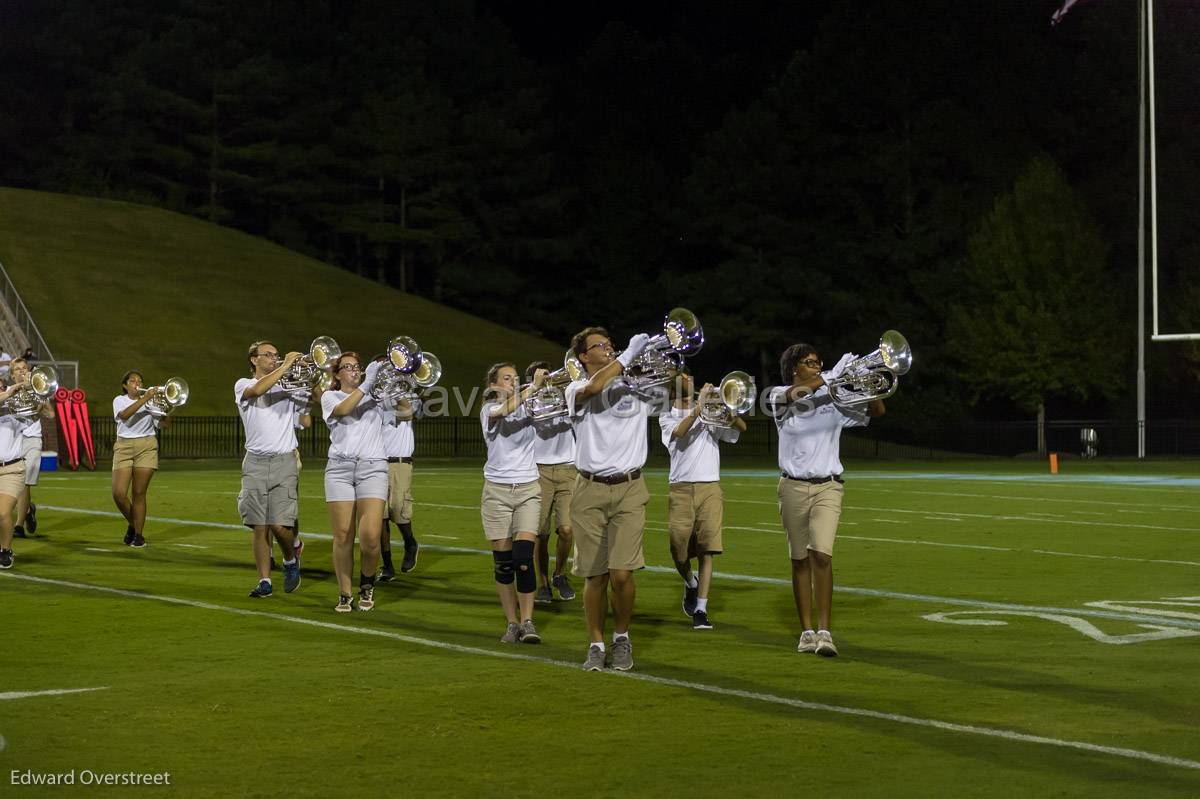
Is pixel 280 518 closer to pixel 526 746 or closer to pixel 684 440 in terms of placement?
pixel 684 440

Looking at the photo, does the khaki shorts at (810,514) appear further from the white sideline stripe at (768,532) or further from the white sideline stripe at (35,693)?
the white sideline stripe at (35,693)

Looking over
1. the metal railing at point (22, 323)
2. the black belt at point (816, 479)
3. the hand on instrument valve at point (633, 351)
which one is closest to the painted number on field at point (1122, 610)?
the black belt at point (816, 479)

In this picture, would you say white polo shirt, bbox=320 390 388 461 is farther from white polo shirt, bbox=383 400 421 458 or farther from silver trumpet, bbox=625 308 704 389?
silver trumpet, bbox=625 308 704 389

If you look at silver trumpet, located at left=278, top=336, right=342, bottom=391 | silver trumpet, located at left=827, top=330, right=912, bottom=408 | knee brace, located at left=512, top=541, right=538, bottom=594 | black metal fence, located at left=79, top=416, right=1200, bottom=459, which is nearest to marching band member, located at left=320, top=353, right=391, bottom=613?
silver trumpet, located at left=278, top=336, right=342, bottom=391

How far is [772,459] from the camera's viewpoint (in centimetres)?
4159

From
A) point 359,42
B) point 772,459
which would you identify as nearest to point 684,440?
point 772,459

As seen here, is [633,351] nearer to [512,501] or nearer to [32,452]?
[512,501]

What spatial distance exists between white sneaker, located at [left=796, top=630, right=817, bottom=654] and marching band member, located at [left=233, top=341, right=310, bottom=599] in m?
4.62

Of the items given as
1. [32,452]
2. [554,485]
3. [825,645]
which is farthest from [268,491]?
[32,452]

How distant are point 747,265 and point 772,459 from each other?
62.0 feet

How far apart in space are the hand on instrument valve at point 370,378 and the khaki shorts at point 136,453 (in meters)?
5.59

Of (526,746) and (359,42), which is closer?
(526,746)

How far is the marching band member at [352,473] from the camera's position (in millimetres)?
11844

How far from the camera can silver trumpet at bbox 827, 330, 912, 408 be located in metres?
9.95
